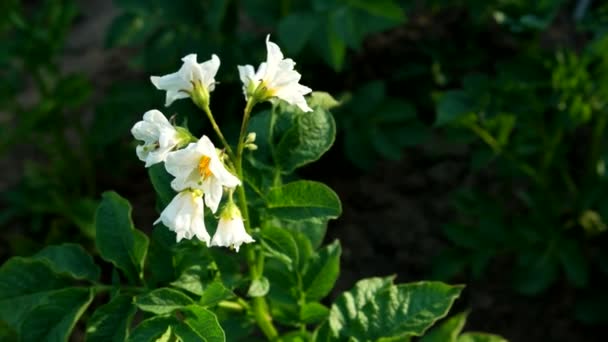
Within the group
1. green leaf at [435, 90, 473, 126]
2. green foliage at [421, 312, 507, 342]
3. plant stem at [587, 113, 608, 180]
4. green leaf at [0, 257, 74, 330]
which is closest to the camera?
green leaf at [0, 257, 74, 330]

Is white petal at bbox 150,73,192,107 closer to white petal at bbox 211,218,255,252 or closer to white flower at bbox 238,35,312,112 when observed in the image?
white flower at bbox 238,35,312,112

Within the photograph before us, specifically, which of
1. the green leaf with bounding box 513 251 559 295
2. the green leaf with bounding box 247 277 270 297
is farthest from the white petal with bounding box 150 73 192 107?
the green leaf with bounding box 513 251 559 295

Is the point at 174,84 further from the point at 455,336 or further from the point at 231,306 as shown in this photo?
the point at 455,336

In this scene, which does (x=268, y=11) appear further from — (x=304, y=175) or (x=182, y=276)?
(x=182, y=276)

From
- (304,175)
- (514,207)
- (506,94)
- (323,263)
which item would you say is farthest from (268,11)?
(323,263)

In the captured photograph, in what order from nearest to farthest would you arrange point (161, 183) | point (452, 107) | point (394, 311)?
point (161, 183)
point (394, 311)
point (452, 107)

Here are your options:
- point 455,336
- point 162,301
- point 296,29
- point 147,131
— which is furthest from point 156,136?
point 296,29
